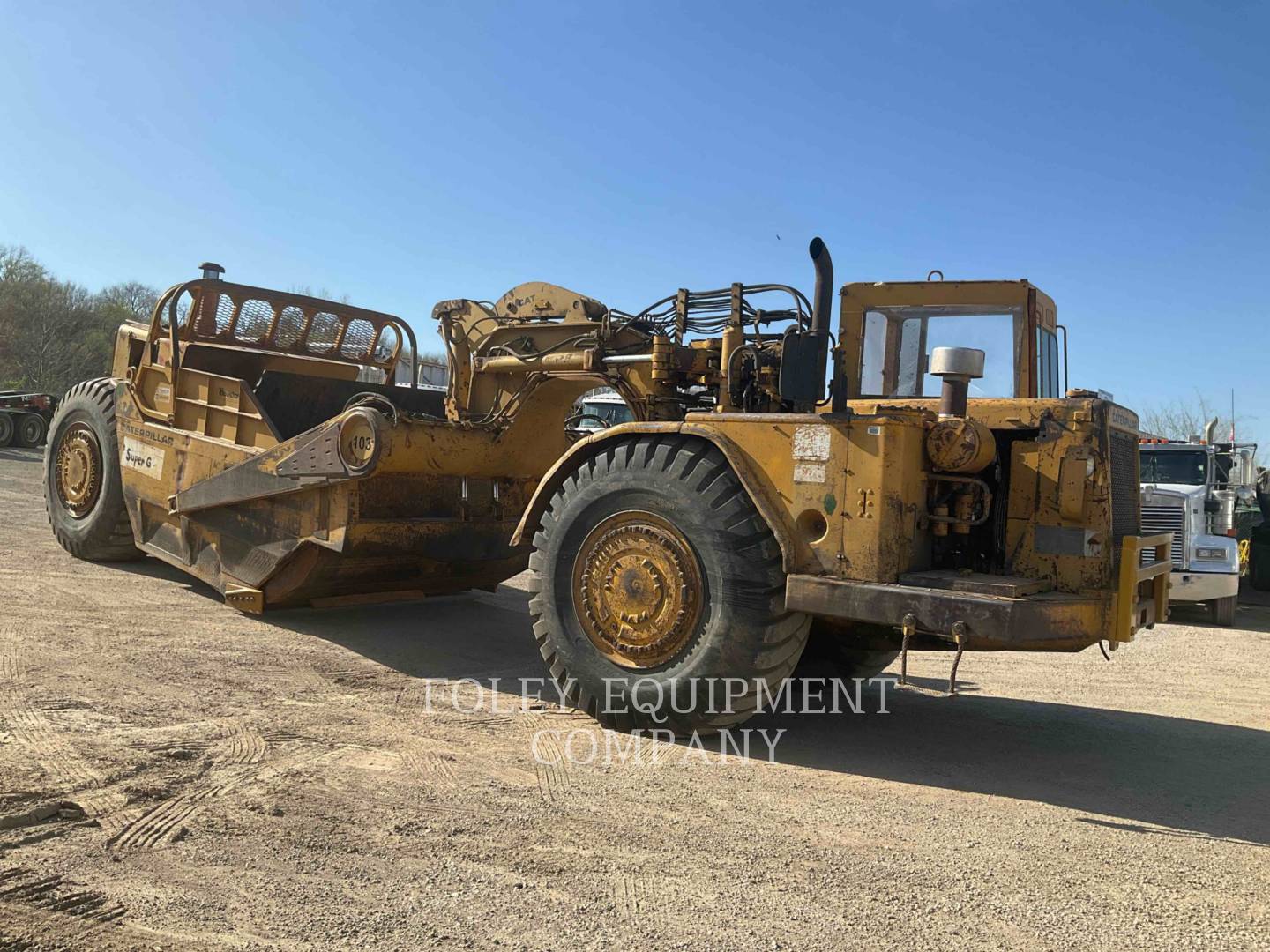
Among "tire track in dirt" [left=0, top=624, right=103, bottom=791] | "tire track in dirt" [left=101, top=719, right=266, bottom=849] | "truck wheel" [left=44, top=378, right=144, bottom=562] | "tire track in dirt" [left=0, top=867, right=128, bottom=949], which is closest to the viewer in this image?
"tire track in dirt" [left=0, top=867, right=128, bottom=949]

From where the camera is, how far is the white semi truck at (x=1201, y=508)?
11.9 m

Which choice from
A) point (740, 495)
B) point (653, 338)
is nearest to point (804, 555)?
point (740, 495)

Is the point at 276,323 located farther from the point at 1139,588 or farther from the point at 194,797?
the point at 1139,588

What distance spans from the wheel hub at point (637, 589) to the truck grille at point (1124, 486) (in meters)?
2.15

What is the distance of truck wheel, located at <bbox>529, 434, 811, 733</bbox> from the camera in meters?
4.97

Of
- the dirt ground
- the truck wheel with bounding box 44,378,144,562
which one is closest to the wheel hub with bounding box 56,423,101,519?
the truck wheel with bounding box 44,378,144,562

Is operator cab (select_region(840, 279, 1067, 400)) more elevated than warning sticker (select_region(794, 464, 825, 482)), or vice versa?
operator cab (select_region(840, 279, 1067, 400))

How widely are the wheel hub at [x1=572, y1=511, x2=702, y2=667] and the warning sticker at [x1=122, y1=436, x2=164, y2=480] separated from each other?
4.86 metres

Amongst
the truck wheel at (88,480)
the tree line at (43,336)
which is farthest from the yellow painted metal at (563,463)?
the tree line at (43,336)

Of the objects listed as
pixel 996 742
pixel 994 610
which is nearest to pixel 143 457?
pixel 996 742

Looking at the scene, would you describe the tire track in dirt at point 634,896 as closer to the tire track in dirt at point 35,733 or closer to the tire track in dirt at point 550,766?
the tire track in dirt at point 550,766

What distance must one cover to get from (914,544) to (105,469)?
770 centimetres

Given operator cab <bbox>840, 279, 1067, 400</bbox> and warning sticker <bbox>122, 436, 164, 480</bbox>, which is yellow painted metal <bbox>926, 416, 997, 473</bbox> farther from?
warning sticker <bbox>122, 436, 164, 480</bbox>

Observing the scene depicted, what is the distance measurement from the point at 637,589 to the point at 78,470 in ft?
22.9
